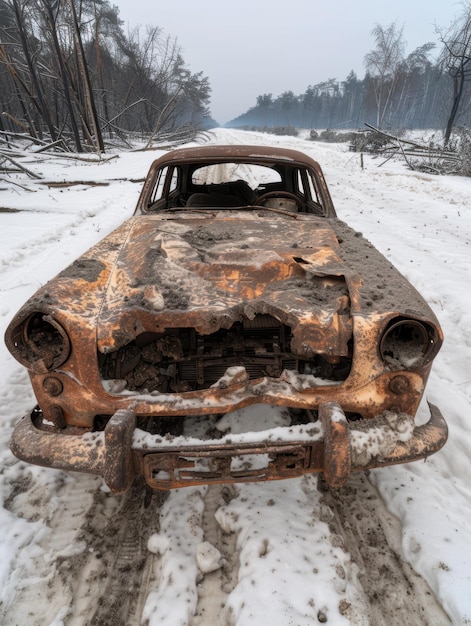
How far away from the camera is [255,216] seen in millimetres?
3086

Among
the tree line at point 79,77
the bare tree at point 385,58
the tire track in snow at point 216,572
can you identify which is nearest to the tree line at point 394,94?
the bare tree at point 385,58

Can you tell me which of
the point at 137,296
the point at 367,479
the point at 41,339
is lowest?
the point at 367,479

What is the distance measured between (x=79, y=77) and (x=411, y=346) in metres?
22.5

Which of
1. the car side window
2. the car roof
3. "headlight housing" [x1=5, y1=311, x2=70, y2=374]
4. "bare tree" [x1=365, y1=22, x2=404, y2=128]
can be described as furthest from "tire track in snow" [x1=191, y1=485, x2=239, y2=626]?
"bare tree" [x1=365, y1=22, x2=404, y2=128]

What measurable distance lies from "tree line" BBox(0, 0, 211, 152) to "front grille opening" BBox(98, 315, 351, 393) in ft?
54.5

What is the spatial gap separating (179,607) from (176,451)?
61 cm

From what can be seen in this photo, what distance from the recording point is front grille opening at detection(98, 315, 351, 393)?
2.03 metres

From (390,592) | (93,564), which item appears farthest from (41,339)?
(390,592)

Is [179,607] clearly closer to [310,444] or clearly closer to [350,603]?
[350,603]

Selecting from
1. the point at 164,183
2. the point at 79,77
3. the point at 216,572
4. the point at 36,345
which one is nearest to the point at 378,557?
the point at 216,572

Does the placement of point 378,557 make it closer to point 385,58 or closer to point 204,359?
point 204,359

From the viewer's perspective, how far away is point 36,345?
1.84 m

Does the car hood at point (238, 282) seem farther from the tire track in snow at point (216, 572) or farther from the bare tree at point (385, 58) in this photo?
the bare tree at point (385, 58)

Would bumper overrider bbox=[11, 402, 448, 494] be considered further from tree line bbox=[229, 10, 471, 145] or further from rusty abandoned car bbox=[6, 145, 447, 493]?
tree line bbox=[229, 10, 471, 145]
